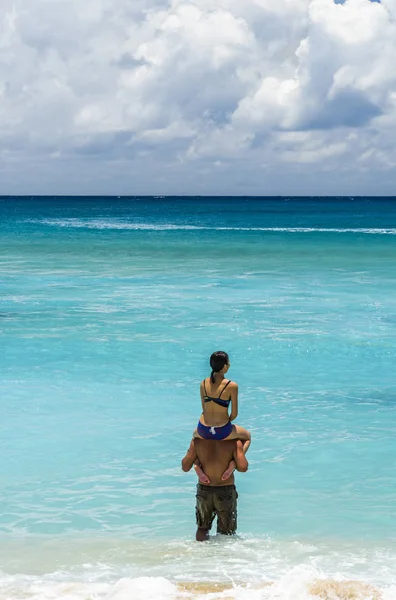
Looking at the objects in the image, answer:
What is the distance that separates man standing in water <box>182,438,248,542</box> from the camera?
7.63m

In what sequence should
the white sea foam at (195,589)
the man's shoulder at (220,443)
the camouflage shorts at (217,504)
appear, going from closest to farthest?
the white sea foam at (195,589) < the man's shoulder at (220,443) < the camouflage shorts at (217,504)


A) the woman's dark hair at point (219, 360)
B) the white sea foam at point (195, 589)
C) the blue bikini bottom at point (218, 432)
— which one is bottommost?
the white sea foam at point (195, 589)

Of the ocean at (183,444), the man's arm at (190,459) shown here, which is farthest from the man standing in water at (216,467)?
the ocean at (183,444)

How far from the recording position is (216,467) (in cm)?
765

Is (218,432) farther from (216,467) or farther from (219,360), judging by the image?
(219,360)

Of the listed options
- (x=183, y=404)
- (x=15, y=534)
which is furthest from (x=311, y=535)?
(x=183, y=404)

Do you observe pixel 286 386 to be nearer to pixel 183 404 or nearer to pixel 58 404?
pixel 183 404

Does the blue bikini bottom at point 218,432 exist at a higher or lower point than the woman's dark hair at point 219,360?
lower

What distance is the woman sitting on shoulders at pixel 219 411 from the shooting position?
750 centimetres

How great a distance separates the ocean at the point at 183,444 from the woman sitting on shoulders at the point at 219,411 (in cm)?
124

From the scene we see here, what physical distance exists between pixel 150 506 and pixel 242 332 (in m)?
10.9

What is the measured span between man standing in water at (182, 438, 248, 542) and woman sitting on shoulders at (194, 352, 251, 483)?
55mm

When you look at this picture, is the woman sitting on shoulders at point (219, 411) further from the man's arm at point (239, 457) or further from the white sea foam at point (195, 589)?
the white sea foam at point (195, 589)

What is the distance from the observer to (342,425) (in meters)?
12.4
